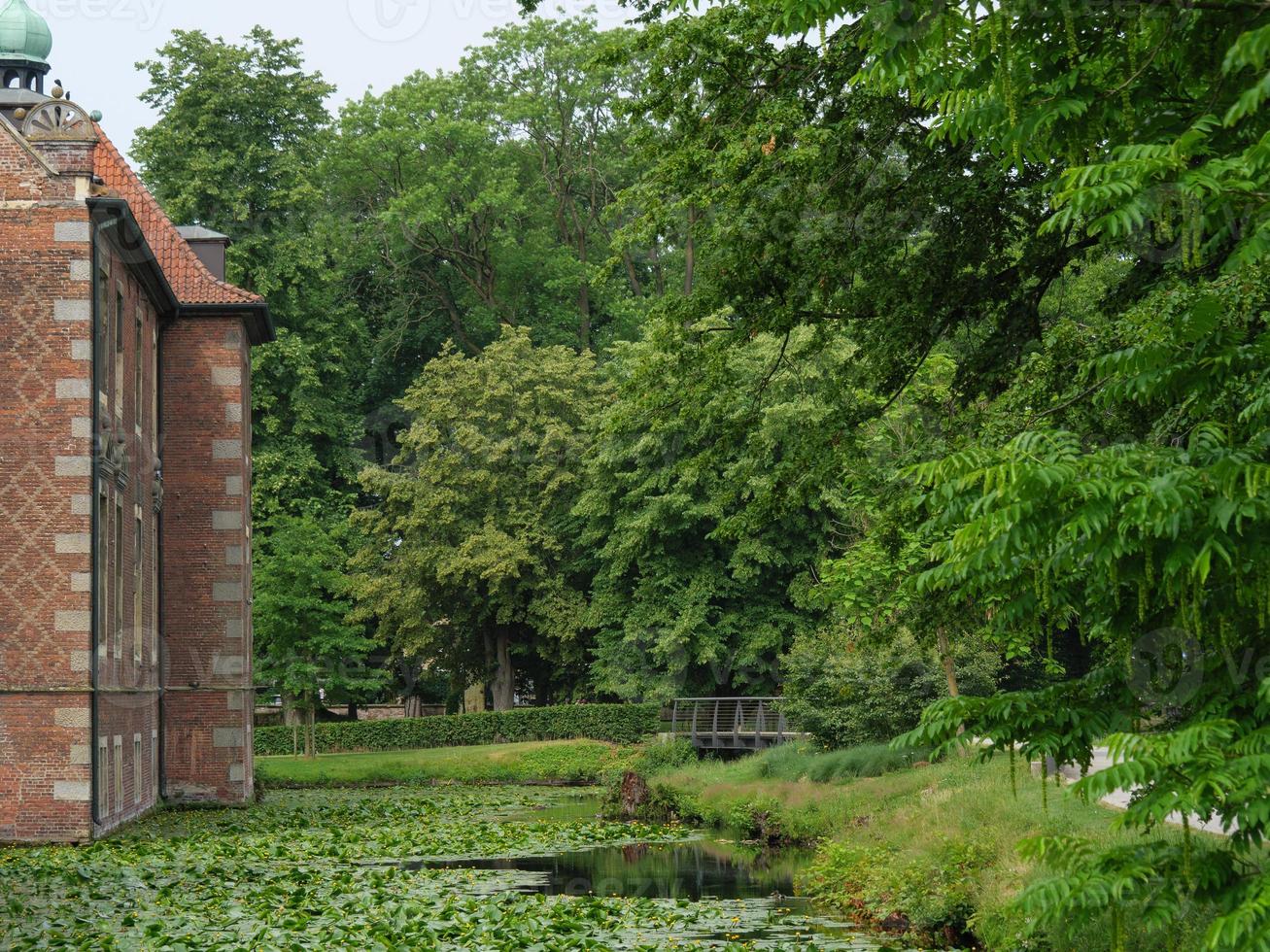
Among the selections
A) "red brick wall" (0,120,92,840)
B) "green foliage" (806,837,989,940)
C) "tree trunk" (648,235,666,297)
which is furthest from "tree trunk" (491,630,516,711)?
"green foliage" (806,837,989,940)

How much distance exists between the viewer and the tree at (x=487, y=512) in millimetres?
47406

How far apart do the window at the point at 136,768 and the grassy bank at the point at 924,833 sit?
10.4 meters

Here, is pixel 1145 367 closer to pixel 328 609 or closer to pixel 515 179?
pixel 328 609

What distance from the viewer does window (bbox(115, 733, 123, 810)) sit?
2438 cm

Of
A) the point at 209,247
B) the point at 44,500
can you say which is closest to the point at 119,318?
the point at 44,500

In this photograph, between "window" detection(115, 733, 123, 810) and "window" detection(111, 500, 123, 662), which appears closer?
"window" detection(115, 733, 123, 810)

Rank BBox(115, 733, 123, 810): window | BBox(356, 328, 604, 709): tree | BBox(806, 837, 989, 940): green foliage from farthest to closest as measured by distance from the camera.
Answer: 1. BBox(356, 328, 604, 709): tree
2. BBox(115, 733, 123, 810): window
3. BBox(806, 837, 989, 940): green foliage

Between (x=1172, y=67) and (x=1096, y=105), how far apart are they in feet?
1.75

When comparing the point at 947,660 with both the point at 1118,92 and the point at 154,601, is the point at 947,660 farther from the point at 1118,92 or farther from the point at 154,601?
the point at 1118,92

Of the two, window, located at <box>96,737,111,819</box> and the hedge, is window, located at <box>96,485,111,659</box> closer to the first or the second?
window, located at <box>96,737,111,819</box>

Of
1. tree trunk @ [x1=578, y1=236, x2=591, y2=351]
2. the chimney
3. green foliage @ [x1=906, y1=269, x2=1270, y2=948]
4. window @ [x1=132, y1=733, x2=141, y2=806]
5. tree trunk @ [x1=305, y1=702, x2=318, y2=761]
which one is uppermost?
tree trunk @ [x1=578, y1=236, x2=591, y2=351]

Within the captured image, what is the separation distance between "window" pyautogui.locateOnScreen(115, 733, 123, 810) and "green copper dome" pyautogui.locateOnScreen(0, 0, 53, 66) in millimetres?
14212

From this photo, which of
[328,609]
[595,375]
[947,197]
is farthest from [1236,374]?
[595,375]

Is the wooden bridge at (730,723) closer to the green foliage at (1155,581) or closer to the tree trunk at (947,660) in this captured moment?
the tree trunk at (947,660)
